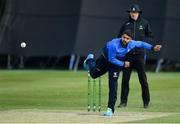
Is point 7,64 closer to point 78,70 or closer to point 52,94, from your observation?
point 78,70

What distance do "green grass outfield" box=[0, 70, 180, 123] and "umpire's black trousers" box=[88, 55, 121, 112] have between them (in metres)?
1.17

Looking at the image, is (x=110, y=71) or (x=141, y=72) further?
(x=141, y=72)

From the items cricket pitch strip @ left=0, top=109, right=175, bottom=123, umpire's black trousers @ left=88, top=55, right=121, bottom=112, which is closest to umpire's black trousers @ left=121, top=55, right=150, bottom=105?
cricket pitch strip @ left=0, top=109, right=175, bottom=123

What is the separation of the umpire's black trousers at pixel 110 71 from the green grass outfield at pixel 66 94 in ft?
Answer: 3.83

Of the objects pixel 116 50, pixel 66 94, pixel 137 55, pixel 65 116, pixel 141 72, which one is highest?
pixel 116 50

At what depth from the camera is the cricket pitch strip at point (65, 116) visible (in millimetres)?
13039

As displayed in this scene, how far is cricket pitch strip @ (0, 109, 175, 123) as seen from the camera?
42.8ft

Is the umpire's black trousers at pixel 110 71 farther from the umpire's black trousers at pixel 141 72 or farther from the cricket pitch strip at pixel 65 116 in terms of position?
the umpire's black trousers at pixel 141 72

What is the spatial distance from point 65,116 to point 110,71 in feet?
4.18

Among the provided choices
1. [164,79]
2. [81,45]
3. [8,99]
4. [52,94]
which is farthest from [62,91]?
[81,45]

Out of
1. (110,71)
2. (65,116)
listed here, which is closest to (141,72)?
(110,71)

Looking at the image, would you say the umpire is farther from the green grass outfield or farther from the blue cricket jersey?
the blue cricket jersey

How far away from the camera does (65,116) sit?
13.8 m

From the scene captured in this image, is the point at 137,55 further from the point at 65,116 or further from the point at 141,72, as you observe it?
the point at 65,116
